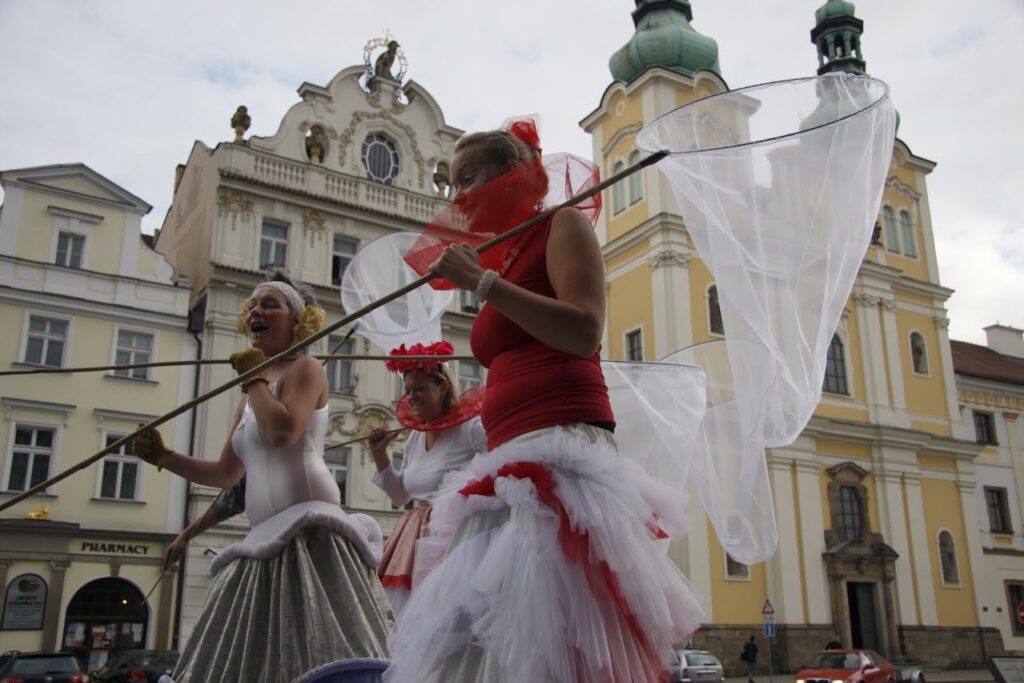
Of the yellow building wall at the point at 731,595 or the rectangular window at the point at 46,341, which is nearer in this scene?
the rectangular window at the point at 46,341

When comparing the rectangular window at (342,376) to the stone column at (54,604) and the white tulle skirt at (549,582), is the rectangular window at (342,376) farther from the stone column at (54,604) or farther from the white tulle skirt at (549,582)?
the white tulle skirt at (549,582)

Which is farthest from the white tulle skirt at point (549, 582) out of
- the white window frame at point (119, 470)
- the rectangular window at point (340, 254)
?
the rectangular window at point (340, 254)

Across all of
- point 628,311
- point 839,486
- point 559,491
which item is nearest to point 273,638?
point 559,491

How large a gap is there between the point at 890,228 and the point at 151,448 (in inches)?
1492

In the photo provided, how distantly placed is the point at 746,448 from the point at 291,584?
2.63m

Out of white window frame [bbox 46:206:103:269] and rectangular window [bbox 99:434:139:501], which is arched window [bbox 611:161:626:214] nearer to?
white window frame [bbox 46:206:103:269]

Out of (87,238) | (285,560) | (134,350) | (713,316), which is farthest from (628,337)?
(285,560)

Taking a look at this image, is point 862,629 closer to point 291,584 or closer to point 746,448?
point 746,448

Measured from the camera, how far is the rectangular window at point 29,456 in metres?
20.8

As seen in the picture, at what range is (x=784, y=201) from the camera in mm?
3672

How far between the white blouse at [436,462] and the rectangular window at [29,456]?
17.7 meters

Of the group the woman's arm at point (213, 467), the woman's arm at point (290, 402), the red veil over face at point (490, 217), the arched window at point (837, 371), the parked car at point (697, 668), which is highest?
the arched window at point (837, 371)

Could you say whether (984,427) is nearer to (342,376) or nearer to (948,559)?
(948,559)

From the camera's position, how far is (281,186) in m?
25.4
